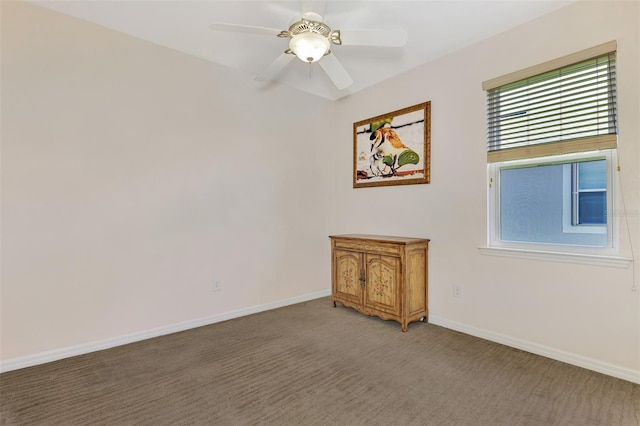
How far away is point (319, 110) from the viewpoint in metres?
4.20

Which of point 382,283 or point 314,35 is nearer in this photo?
point 314,35

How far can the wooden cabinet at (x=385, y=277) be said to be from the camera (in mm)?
3004

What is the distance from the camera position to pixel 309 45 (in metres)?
2.02

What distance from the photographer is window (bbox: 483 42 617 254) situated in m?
2.23

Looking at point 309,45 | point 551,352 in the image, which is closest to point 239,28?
point 309,45

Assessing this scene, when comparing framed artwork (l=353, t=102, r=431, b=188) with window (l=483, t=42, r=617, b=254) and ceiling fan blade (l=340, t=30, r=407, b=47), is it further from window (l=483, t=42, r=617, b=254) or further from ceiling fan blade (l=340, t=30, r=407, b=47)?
ceiling fan blade (l=340, t=30, r=407, b=47)

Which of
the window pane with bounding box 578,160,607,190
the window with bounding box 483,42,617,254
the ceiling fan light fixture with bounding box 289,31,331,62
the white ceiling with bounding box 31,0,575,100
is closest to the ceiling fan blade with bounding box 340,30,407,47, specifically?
the ceiling fan light fixture with bounding box 289,31,331,62

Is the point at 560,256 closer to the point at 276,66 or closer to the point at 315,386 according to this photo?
the point at 315,386

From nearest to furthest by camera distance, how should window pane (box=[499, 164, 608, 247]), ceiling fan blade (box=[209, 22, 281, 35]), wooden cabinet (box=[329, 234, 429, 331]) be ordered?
1. ceiling fan blade (box=[209, 22, 281, 35])
2. window pane (box=[499, 164, 608, 247])
3. wooden cabinet (box=[329, 234, 429, 331])

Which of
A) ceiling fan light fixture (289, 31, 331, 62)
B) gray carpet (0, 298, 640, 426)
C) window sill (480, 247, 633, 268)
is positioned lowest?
gray carpet (0, 298, 640, 426)

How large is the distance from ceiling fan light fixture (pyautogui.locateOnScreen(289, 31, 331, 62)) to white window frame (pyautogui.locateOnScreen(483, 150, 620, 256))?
181 cm

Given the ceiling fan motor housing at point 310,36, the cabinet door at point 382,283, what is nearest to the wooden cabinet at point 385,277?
the cabinet door at point 382,283

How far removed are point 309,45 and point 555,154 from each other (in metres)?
2.03

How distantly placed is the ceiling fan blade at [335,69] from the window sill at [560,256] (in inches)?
75.6
